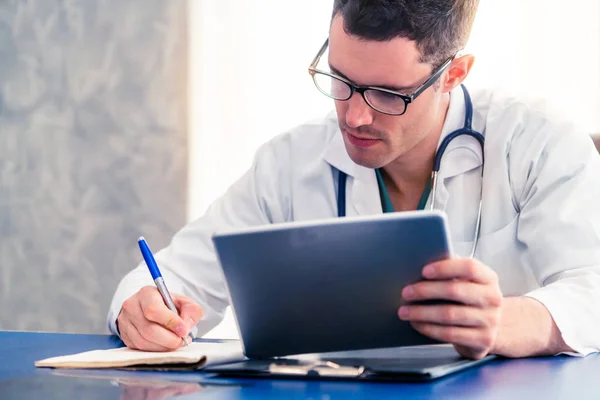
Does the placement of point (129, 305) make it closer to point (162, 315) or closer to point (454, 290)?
point (162, 315)

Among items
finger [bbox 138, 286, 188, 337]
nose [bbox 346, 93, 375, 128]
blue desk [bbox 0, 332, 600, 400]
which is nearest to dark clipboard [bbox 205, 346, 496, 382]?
blue desk [bbox 0, 332, 600, 400]

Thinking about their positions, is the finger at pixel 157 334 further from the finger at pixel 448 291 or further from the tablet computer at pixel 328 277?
the finger at pixel 448 291

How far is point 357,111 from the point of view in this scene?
139 centimetres

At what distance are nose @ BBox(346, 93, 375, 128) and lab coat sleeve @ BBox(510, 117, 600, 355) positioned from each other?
1.02 ft

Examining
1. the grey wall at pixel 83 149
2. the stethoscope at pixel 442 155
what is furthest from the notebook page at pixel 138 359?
the grey wall at pixel 83 149

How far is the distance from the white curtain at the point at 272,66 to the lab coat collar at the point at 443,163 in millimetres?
1011

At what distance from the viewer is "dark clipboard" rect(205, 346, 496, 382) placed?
34.3 inches

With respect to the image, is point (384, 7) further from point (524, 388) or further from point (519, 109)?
point (524, 388)

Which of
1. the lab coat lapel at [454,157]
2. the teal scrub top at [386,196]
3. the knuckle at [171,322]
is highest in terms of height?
the lab coat lapel at [454,157]

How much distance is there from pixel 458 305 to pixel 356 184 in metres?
0.68

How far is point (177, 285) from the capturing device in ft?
4.98

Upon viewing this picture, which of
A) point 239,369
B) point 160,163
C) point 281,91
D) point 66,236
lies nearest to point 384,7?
point 239,369

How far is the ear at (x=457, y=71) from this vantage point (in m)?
1.49

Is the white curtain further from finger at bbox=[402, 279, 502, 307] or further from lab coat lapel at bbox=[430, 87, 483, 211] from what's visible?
finger at bbox=[402, 279, 502, 307]
